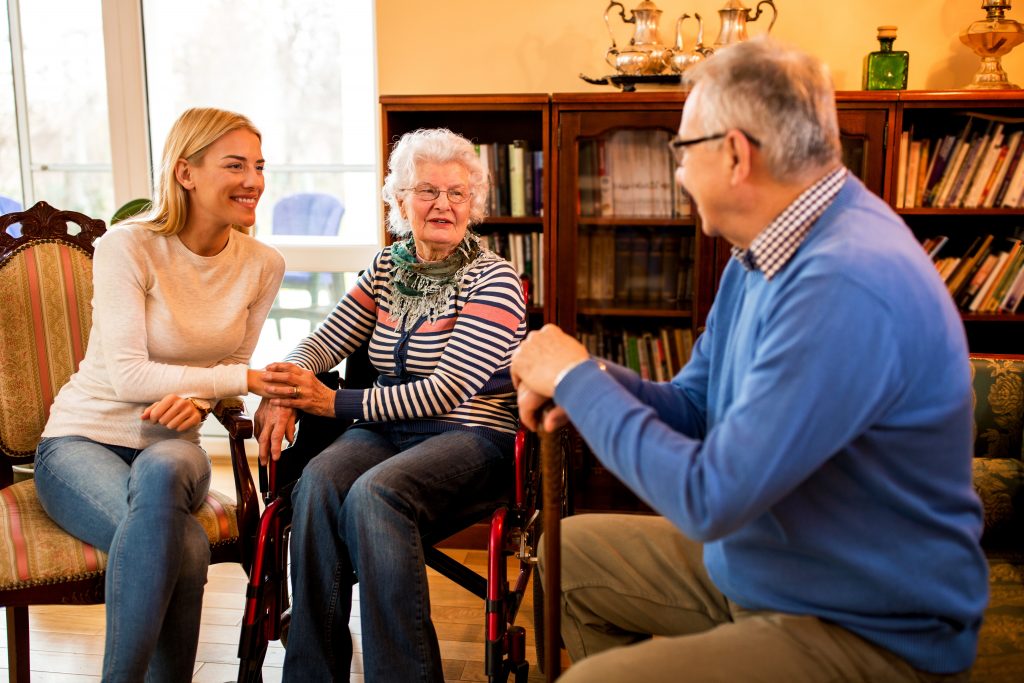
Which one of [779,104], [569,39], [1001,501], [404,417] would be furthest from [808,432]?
[569,39]

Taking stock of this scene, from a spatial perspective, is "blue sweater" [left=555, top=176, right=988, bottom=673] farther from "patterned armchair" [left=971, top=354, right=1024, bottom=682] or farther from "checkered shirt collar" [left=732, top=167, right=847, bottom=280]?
"patterned armchair" [left=971, top=354, right=1024, bottom=682]

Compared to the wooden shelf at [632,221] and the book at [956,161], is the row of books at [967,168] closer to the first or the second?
the book at [956,161]

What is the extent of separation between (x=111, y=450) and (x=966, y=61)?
9.25 feet

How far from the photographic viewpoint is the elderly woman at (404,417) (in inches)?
70.6

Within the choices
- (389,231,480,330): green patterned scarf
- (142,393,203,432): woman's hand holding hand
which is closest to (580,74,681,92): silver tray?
(389,231,480,330): green patterned scarf

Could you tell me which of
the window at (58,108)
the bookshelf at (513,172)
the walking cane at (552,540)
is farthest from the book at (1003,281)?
the window at (58,108)

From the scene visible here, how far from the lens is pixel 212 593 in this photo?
267 centimetres

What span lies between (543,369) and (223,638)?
1509 millimetres

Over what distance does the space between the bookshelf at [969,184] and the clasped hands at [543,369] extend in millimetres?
1937

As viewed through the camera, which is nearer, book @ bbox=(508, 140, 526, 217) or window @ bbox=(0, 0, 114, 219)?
book @ bbox=(508, 140, 526, 217)

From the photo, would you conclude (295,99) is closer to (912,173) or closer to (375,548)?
(912,173)

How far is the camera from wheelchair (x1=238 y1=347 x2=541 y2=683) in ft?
5.80

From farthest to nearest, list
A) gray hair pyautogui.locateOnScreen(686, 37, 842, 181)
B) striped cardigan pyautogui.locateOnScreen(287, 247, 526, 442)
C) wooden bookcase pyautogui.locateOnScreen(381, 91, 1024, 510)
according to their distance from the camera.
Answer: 1. wooden bookcase pyautogui.locateOnScreen(381, 91, 1024, 510)
2. striped cardigan pyautogui.locateOnScreen(287, 247, 526, 442)
3. gray hair pyautogui.locateOnScreen(686, 37, 842, 181)

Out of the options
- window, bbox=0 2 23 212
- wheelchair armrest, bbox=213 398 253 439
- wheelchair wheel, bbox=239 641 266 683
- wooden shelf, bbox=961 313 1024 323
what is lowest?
wheelchair wheel, bbox=239 641 266 683
